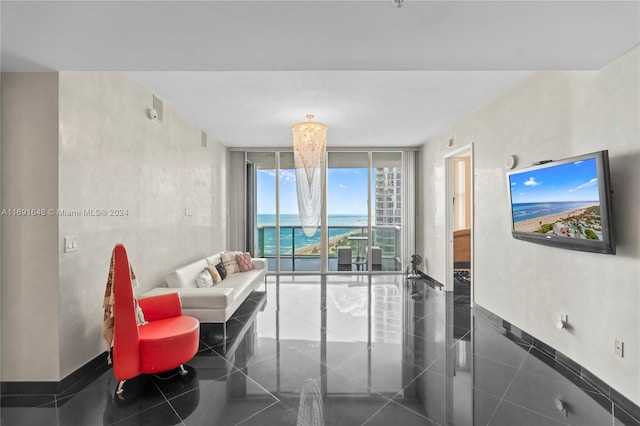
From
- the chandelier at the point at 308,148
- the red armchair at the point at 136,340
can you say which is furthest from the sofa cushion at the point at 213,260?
the red armchair at the point at 136,340

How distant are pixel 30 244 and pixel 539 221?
4.13 meters

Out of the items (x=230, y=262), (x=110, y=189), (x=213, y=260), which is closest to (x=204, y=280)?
(x=213, y=260)

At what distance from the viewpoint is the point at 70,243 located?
228 cm

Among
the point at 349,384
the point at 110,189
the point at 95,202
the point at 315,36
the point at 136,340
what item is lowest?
the point at 349,384

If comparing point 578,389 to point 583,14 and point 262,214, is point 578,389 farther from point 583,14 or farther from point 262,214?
point 262,214

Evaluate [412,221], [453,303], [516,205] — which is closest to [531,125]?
[516,205]

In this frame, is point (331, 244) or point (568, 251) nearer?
point (568, 251)

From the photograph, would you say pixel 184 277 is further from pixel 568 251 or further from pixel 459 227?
pixel 459 227

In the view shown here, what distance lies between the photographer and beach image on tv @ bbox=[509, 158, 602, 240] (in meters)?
2.13

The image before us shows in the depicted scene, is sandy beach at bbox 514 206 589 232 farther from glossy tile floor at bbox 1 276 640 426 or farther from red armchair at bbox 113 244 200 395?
red armchair at bbox 113 244 200 395

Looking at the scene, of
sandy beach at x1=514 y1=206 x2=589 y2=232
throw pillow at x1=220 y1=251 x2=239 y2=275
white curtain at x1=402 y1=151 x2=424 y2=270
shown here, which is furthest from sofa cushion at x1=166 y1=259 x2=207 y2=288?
white curtain at x1=402 y1=151 x2=424 y2=270

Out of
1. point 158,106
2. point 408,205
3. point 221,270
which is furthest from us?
point 408,205

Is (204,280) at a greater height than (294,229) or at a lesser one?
lesser

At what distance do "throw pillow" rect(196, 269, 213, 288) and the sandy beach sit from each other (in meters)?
3.57
